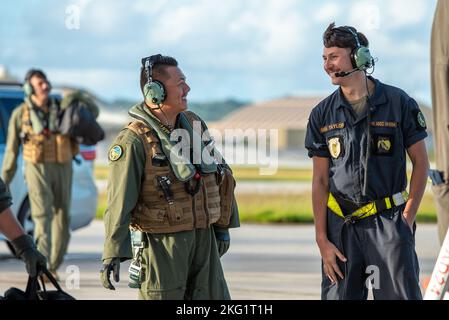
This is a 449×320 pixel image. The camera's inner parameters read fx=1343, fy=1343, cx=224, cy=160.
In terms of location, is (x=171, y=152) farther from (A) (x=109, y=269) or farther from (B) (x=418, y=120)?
(B) (x=418, y=120)

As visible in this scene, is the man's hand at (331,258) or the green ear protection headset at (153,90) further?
the man's hand at (331,258)

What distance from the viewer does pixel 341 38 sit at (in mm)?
6746

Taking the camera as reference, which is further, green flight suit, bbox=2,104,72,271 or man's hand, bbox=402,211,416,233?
green flight suit, bbox=2,104,72,271

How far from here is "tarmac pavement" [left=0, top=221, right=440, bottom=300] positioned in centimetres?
1135

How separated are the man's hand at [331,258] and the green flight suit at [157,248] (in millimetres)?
536

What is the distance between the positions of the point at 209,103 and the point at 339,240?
14111 centimetres

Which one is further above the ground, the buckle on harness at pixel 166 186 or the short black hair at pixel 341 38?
the short black hair at pixel 341 38

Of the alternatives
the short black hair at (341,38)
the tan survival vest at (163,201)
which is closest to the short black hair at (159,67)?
the tan survival vest at (163,201)

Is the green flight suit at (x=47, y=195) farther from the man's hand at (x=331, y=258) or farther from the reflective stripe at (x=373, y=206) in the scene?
the reflective stripe at (x=373, y=206)

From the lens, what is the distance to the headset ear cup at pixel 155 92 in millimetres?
6660

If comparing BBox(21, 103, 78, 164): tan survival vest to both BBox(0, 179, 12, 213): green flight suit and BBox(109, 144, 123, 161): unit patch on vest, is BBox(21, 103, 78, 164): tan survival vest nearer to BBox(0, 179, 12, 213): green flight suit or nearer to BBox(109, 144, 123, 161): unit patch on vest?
BBox(109, 144, 123, 161): unit patch on vest

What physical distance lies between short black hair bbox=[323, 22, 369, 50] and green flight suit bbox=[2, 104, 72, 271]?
593 cm

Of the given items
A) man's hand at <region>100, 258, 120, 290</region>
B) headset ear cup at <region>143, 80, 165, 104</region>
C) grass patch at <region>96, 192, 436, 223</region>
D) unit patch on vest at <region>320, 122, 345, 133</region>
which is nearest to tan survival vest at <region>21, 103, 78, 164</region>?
headset ear cup at <region>143, 80, 165, 104</region>
